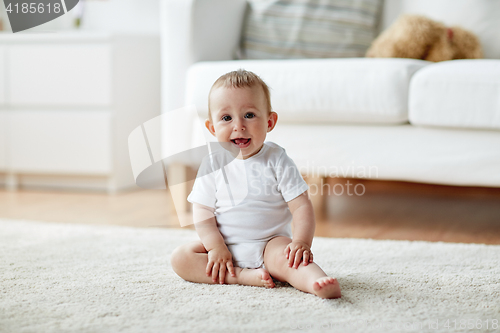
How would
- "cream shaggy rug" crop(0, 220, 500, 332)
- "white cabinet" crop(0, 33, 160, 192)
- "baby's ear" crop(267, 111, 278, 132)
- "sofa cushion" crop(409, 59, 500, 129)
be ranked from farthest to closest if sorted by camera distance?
"white cabinet" crop(0, 33, 160, 192), "sofa cushion" crop(409, 59, 500, 129), "baby's ear" crop(267, 111, 278, 132), "cream shaggy rug" crop(0, 220, 500, 332)

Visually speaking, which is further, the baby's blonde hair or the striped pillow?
the striped pillow

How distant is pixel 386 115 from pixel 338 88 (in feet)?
0.45

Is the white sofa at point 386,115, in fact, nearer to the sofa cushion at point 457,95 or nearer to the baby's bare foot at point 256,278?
the sofa cushion at point 457,95

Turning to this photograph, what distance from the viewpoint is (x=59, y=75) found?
1.97m

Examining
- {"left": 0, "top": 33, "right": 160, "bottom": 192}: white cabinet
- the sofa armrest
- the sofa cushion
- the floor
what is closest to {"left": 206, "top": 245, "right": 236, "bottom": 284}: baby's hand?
the floor

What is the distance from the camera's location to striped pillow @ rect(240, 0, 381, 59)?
1.85 metres

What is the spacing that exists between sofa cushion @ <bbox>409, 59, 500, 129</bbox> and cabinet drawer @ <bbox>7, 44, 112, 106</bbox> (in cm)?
116

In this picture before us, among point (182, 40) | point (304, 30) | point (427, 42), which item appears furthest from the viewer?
point (304, 30)

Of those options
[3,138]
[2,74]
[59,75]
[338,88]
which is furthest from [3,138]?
[338,88]

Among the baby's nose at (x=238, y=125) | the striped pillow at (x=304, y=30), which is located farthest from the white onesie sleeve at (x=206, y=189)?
the striped pillow at (x=304, y=30)

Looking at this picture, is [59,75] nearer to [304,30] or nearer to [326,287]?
[304,30]

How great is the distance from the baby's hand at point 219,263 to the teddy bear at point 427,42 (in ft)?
3.50

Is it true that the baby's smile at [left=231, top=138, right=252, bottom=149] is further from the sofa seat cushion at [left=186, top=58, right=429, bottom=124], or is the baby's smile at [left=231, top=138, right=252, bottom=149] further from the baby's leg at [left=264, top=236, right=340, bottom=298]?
the sofa seat cushion at [left=186, top=58, right=429, bottom=124]

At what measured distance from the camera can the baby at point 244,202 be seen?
0.88 meters
